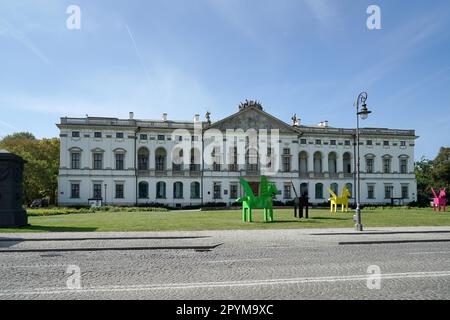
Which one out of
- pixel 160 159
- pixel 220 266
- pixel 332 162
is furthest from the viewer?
pixel 332 162

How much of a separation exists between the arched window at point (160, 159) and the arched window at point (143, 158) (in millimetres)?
1565

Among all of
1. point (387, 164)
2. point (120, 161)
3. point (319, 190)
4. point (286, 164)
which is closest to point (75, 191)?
point (120, 161)

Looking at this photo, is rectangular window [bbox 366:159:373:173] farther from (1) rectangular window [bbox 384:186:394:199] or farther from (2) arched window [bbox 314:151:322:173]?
(2) arched window [bbox 314:151:322:173]

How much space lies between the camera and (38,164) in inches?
2450

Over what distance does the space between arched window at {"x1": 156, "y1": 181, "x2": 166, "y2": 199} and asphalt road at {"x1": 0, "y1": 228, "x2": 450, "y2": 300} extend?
43.7m

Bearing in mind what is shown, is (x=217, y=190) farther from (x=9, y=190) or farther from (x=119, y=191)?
(x=9, y=190)

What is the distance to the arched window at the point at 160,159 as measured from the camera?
6338 cm

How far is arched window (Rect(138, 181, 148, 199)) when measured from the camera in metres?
60.8

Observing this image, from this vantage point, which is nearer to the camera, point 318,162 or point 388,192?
point 318,162

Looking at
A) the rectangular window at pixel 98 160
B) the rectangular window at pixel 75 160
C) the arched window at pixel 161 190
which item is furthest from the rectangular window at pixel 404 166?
the rectangular window at pixel 75 160

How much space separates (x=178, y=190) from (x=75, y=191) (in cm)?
1507
